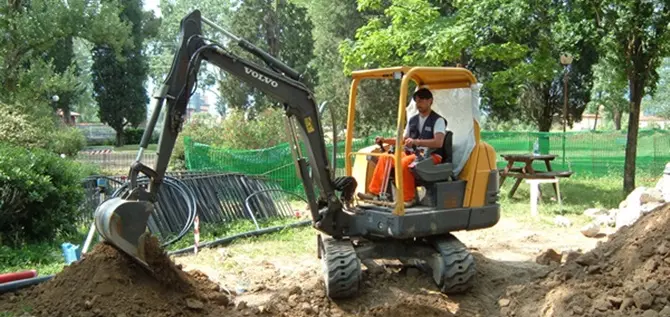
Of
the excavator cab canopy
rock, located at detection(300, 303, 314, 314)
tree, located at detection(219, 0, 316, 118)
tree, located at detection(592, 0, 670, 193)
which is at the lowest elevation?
rock, located at detection(300, 303, 314, 314)

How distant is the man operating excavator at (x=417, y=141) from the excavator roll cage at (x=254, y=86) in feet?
1.00

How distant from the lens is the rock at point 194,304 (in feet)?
17.4

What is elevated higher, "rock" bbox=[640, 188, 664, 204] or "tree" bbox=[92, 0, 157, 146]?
"tree" bbox=[92, 0, 157, 146]

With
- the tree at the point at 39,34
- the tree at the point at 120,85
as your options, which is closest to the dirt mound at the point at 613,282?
the tree at the point at 39,34

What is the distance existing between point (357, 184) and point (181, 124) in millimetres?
2278

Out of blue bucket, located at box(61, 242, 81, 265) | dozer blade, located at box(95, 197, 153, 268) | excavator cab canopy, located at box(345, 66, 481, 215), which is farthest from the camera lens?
blue bucket, located at box(61, 242, 81, 265)

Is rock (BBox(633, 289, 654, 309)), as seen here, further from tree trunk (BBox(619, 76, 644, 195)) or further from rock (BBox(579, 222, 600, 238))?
tree trunk (BBox(619, 76, 644, 195))

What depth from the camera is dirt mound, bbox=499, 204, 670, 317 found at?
457cm

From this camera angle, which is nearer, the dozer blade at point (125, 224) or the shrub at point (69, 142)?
the dozer blade at point (125, 224)

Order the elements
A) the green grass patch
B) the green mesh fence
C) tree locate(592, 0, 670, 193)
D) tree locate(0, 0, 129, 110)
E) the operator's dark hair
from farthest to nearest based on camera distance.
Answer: the green mesh fence
tree locate(0, 0, 129, 110)
tree locate(592, 0, 670, 193)
the green grass patch
the operator's dark hair

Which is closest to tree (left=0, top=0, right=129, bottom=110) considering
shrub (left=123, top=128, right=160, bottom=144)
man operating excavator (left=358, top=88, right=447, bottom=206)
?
man operating excavator (left=358, top=88, right=447, bottom=206)

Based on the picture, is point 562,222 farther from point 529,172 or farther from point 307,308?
point 307,308

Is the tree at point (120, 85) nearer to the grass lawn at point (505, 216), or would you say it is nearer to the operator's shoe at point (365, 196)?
the grass lawn at point (505, 216)

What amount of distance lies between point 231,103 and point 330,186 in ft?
96.9
